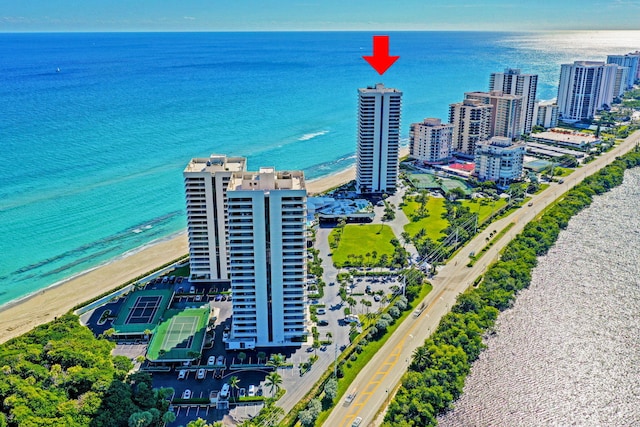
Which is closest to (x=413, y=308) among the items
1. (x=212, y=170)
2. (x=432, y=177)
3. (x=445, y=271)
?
(x=445, y=271)

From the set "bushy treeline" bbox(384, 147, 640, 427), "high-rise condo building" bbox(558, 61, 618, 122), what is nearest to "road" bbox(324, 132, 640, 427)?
"bushy treeline" bbox(384, 147, 640, 427)

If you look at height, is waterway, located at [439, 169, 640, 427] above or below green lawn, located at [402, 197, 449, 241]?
below

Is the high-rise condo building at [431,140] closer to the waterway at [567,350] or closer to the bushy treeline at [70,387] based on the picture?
the waterway at [567,350]

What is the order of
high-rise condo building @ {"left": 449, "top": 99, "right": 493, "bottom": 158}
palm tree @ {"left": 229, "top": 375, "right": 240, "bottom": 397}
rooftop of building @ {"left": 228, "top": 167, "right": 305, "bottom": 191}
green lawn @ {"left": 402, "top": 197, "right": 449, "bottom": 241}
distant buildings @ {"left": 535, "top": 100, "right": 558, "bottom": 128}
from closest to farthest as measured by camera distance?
palm tree @ {"left": 229, "top": 375, "right": 240, "bottom": 397}, rooftop of building @ {"left": 228, "top": 167, "right": 305, "bottom": 191}, green lawn @ {"left": 402, "top": 197, "right": 449, "bottom": 241}, high-rise condo building @ {"left": 449, "top": 99, "right": 493, "bottom": 158}, distant buildings @ {"left": 535, "top": 100, "right": 558, "bottom": 128}

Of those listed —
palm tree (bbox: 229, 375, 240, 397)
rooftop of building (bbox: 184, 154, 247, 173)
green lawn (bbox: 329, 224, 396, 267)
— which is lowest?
palm tree (bbox: 229, 375, 240, 397)

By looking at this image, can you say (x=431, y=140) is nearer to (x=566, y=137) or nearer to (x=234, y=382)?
(x=566, y=137)

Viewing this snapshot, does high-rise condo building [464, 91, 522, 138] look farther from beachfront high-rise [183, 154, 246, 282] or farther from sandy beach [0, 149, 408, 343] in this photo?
sandy beach [0, 149, 408, 343]
